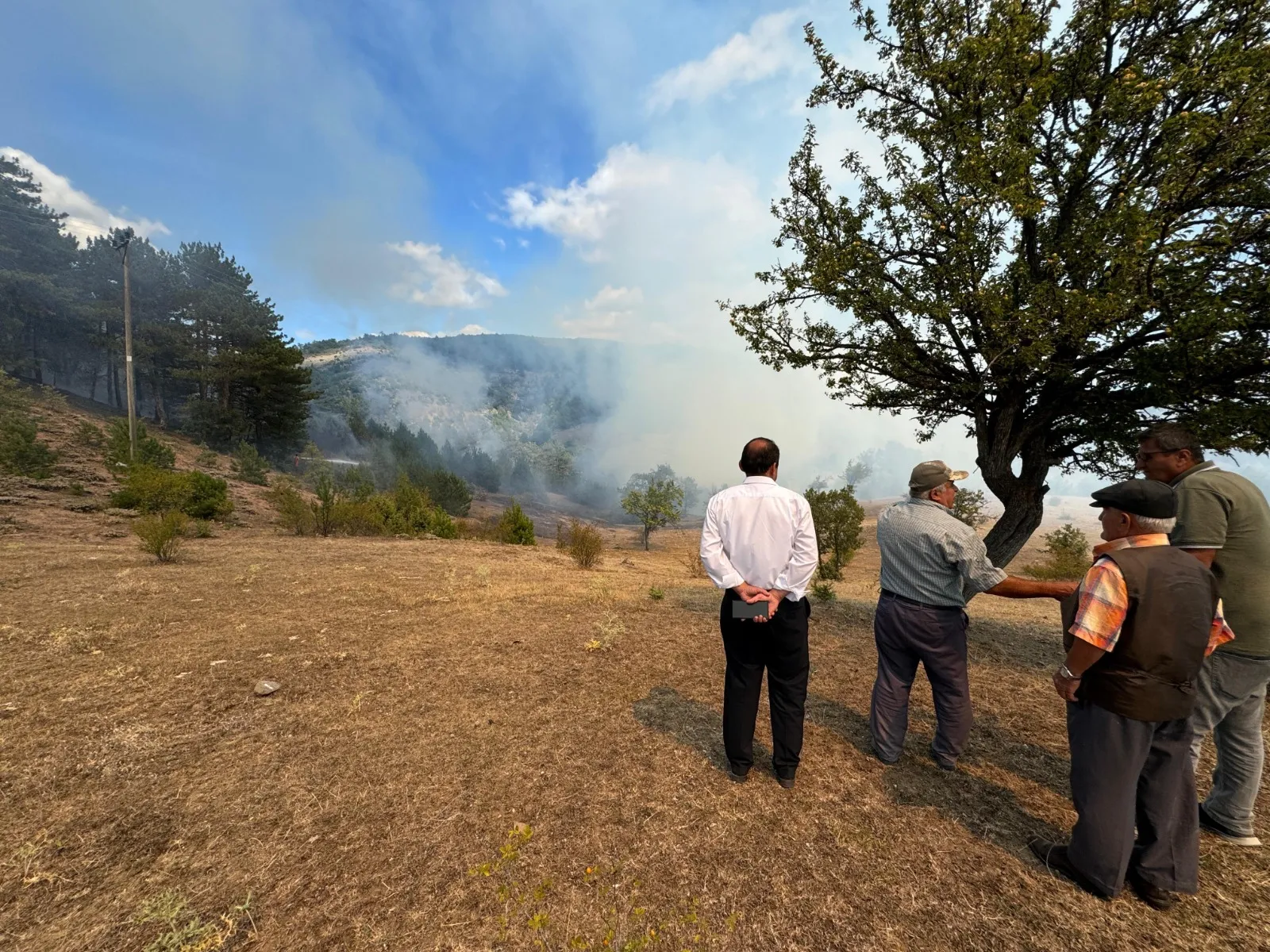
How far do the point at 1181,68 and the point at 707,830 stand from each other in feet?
24.4

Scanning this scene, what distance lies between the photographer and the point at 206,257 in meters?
47.6

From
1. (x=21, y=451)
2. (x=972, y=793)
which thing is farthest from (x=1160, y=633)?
(x=21, y=451)

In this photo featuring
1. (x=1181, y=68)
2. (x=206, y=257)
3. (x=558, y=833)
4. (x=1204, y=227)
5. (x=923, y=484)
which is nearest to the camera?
(x=558, y=833)

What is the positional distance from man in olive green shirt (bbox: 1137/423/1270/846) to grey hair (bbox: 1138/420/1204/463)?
0.5 inches

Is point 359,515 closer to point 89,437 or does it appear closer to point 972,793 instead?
point 972,793

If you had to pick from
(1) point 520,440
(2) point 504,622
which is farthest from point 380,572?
(1) point 520,440

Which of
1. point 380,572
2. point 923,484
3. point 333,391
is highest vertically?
point 333,391

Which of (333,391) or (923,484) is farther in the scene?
(333,391)

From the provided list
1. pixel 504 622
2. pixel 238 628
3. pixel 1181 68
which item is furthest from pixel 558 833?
pixel 1181 68

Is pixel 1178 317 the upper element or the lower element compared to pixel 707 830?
upper

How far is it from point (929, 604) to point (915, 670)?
0.55 meters

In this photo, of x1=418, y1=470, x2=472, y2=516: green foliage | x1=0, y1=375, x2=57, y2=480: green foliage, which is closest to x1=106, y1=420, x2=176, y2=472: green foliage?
x1=0, y1=375, x2=57, y2=480: green foliage

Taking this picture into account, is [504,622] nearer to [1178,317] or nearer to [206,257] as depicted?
[1178,317]

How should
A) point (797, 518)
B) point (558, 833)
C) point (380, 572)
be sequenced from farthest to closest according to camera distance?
point (380, 572)
point (797, 518)
point (558, 833)
